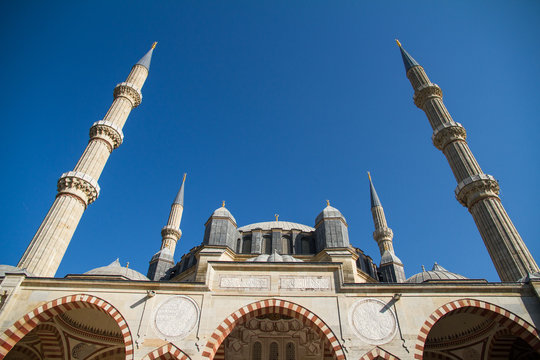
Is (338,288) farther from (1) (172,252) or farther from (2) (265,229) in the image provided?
→ (1) (172,252)

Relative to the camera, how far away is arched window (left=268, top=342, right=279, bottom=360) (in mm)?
12383

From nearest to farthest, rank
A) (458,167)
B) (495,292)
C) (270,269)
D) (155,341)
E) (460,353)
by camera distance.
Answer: (155,341) < (495,292) < (270,269) < (460,353) < (458,167)

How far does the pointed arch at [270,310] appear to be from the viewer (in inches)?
324

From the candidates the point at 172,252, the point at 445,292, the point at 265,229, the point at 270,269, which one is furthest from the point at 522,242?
the point at 172,252

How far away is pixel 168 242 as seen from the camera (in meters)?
21.6

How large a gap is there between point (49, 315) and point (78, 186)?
617 centimetres

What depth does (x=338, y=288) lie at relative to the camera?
9.16m

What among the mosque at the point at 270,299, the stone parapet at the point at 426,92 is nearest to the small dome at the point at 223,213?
the mosque at the point at 270,299

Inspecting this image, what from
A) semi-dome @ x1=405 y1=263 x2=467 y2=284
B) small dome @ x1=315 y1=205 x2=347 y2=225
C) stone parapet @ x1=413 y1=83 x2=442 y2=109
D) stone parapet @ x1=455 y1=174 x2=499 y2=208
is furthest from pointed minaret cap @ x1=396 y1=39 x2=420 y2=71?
semi-dome @ x1=405 y1=263 x2=467 y2=284

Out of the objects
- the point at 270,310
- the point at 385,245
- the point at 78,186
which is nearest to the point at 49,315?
the point at 270,310

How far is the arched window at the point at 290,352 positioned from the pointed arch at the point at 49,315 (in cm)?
620

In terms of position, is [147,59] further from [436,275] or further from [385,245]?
[436,275]

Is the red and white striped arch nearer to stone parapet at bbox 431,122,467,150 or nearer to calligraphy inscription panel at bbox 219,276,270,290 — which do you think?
calligraphy inscription panel at bbox 219,276,270,290

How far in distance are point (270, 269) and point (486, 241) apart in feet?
29.3
